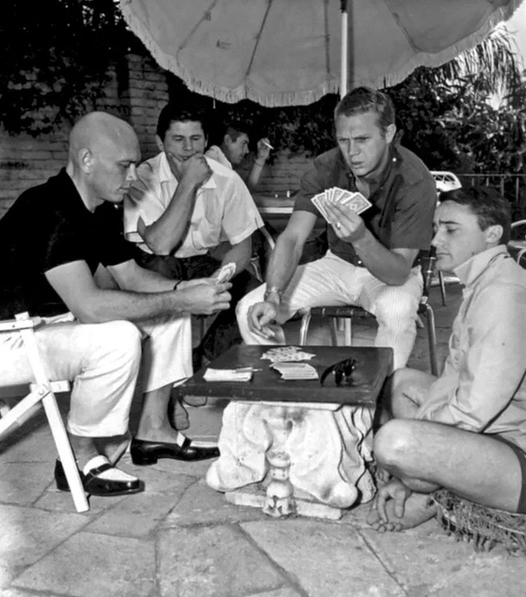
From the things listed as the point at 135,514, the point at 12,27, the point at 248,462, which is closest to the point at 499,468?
the point at 248,462

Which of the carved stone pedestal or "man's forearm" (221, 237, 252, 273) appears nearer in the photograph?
the carved stone pedestal

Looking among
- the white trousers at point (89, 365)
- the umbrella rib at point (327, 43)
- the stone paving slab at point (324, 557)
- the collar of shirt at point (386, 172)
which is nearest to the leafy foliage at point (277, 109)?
the umbrella rib at point (327, 43)

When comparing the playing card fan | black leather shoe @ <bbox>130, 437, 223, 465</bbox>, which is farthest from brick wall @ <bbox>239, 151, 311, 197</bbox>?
black leather shoe @ <bbox>130, 437, 223, 465</bbox>

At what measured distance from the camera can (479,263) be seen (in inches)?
98.5

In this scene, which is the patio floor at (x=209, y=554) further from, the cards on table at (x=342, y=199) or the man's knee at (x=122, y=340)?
the cards on table at (x=342, y=199)

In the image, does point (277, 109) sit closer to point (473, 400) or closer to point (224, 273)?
point (224, 273)

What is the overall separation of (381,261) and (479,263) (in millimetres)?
990

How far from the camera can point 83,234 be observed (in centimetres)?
290

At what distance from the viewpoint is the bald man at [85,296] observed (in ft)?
9.36

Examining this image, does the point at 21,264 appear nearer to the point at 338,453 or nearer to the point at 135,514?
the point at 135,514

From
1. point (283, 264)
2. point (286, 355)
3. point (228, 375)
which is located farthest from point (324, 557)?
point (283, 264)

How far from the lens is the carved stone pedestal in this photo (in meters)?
2.73

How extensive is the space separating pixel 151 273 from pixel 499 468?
183cm

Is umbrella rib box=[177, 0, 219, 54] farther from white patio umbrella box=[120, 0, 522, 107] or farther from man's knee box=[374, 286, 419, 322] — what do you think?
man's knee box=[374, 286, 419, 322]
